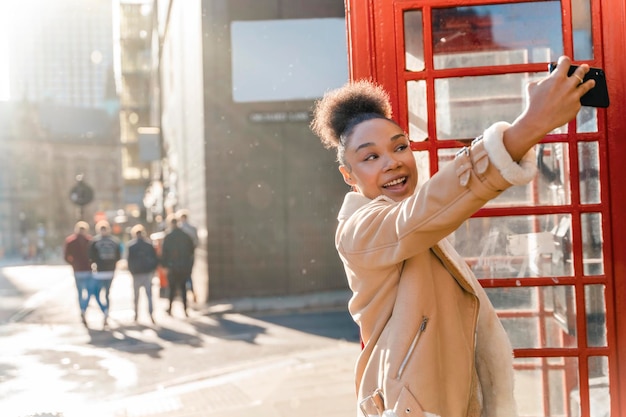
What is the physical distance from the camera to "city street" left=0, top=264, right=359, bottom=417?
6.40 m

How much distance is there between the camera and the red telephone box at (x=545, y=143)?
272 centimetres

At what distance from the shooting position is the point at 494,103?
9.91ft

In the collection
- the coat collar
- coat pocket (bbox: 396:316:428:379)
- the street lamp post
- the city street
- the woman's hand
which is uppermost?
the street lamp post

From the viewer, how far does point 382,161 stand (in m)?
1.99

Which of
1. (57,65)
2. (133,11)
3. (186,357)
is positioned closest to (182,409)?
(186,357)

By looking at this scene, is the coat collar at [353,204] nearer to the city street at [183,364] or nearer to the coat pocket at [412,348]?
the coat pocket at [412,348]

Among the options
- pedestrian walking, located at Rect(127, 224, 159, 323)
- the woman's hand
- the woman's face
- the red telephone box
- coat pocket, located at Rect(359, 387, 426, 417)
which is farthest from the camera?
pedestrian walking, located at Rect(127, 224, 159, 323)

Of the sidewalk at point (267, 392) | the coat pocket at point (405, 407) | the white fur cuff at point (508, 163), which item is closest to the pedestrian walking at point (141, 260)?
the sidewalk at point (267, 392)

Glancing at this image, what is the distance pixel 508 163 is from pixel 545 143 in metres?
1.42

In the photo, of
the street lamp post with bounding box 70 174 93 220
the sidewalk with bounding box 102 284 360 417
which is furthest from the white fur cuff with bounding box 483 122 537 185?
the street lamp post with bounding box 70 174 93 220

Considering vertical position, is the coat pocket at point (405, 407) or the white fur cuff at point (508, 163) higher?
the white fur cuff at point (508, 163)

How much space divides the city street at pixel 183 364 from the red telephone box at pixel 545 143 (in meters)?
3.05

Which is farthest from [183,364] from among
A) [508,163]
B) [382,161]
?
[508,163]

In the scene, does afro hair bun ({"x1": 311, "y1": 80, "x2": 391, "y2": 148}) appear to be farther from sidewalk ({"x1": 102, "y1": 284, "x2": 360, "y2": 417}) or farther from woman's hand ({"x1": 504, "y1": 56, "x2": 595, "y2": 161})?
sidewalk ({"x1": 102, "y1": 284, "x2": 360, "y2": 417})
